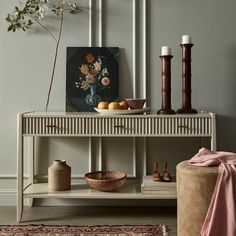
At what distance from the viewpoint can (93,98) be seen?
287 centimetres

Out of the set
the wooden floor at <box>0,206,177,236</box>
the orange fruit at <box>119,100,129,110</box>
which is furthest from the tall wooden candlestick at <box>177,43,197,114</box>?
the wooden floor at <box>0,206,177,236</box>

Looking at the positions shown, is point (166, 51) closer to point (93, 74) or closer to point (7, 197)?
point (93, 74)

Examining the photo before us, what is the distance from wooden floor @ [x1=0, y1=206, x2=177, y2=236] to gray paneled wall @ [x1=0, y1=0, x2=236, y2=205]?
0.24 metres

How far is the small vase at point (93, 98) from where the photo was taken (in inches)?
113

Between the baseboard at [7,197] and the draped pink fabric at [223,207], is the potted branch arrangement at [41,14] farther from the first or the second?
the draped pink fabric at [223,207]

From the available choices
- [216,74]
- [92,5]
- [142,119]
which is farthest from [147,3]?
[142,119]

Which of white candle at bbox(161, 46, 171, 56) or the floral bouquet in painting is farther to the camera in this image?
the floral bouquet in painting

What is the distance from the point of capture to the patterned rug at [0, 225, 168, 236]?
7.61 feet

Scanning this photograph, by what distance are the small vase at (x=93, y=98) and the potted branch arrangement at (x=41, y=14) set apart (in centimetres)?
28

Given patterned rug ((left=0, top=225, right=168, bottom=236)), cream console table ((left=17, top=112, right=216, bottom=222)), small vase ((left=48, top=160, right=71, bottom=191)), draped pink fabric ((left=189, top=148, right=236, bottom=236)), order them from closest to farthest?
draped pink fabric ((left=189, top=148, right=236, bottom=236))
patterned rug ((left=0, top=225, right=168, bottom=236))
cream console table ((left=17, top=112, right=216, bottom=222))
small vase ((left=48, top=160, right=71, bottom=191))

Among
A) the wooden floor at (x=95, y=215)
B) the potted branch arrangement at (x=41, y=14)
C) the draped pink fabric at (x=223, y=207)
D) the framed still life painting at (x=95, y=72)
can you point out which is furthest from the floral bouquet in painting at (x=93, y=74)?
the draped pink fabric at (x=223, y=207)

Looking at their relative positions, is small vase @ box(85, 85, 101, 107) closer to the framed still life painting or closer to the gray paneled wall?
the framed still life painting

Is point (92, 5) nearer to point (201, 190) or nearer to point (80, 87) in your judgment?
point (80, 87)

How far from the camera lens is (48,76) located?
9.57ft
